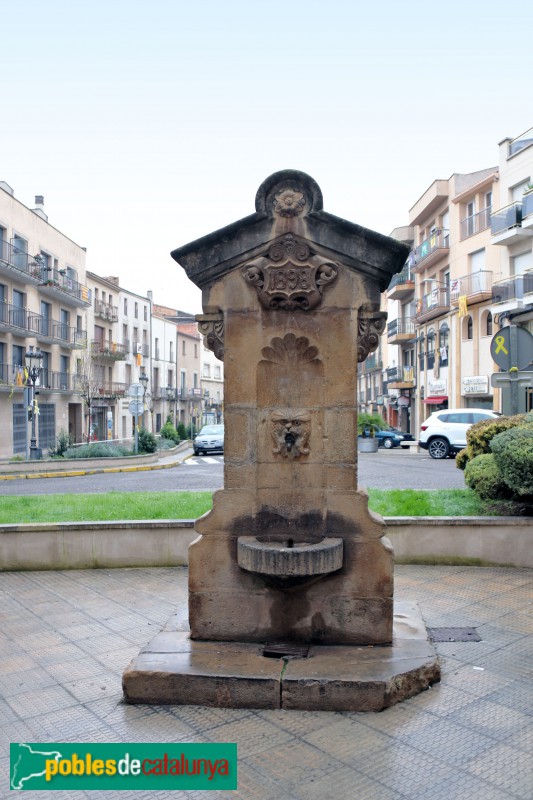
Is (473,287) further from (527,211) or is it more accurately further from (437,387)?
(437,387)

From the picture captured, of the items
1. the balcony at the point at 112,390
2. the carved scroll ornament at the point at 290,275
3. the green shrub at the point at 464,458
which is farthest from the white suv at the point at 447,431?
the balcony at the point at 112,390

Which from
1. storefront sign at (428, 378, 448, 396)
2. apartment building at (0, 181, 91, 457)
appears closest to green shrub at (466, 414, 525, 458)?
apartment building at (0, 181, 91, 457)

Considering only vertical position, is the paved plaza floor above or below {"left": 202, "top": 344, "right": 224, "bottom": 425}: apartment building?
below

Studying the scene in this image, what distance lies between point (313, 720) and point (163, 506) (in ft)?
19.3

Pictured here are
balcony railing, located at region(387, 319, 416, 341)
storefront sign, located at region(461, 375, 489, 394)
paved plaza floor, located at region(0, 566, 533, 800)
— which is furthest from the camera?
balcony railing, located at region(387, 319, 416, 341)

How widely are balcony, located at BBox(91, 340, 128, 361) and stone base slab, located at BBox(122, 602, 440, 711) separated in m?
43.0

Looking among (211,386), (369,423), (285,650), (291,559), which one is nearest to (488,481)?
(285,650)

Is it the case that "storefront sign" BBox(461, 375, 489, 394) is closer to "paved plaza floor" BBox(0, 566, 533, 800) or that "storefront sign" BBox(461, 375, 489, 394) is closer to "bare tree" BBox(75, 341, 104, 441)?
"bare tree" BBox(75, 341, 104, 441)

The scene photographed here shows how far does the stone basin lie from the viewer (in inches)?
178

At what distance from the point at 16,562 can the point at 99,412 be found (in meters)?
42.5

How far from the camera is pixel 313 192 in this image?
4.90 meters

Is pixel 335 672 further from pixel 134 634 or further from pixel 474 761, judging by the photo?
pixel 134 634

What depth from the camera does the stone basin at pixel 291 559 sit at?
14.9 feet

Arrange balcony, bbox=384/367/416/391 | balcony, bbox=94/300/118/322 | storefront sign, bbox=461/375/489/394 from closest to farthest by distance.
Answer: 1. storefront sign, bbox=461/375/489/394
2. balcony, bbox=384/367/416/391
3. balcony, bbox=94/300/118/322
